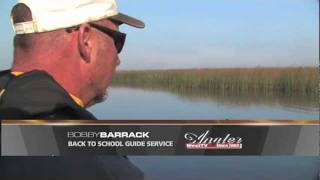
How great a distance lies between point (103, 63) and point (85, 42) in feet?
0.67

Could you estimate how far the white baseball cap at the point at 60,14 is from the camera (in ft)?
12.5

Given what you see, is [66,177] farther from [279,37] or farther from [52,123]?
[279,37]

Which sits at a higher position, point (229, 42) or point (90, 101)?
point (229, 42)

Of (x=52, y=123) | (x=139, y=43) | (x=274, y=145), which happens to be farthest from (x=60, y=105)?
(x=274, y=145)

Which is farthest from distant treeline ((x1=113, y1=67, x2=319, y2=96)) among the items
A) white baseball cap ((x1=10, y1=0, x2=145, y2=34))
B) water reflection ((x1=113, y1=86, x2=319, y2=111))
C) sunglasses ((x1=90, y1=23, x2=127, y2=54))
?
white baseball cap ((x1=10, y1=0, x2=145, y2=34))

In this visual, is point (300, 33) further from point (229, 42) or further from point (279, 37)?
point (229, 42)

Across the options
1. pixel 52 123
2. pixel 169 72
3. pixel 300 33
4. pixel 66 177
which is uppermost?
pixel 300 33

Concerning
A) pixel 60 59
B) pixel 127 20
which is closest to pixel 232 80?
pixel 127 20

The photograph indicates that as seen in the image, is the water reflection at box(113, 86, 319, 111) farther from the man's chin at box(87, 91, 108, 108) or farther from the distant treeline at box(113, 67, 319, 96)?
the man's chin at box(87, 91, 108, 108)

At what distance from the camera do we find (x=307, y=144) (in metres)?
3.97

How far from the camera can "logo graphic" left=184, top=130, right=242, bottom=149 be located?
3.97 metres

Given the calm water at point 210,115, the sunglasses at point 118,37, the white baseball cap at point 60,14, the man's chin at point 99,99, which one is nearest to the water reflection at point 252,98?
the calm water at point 210,115

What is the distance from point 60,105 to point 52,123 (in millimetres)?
170

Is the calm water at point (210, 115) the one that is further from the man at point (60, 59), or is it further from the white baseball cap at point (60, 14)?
the white baseball cap at point (60, 14)
